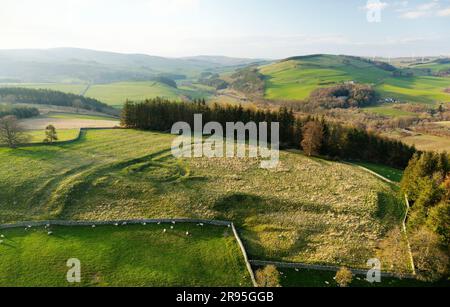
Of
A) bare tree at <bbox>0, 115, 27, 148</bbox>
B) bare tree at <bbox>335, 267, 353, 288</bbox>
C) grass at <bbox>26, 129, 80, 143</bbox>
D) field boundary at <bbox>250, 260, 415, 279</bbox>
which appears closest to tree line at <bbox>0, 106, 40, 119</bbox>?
grass at <bbox>26, 129, 80, 143</bbox>

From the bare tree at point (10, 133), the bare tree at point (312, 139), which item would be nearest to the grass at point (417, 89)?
the bare tree at point (312, 139)

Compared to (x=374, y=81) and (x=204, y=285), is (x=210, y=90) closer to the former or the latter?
(x=374, y=81)

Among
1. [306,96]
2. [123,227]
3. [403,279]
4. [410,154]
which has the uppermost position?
[306,96]

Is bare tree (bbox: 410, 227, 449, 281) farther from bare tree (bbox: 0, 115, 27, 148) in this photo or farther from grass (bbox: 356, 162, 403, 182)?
bare tree (bbox: 0, 115, 27, 148)

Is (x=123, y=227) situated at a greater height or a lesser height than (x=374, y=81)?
lesser

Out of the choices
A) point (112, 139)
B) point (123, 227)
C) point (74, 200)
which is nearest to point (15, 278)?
point (123, 227)

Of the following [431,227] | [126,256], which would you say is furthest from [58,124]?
[431,227]
